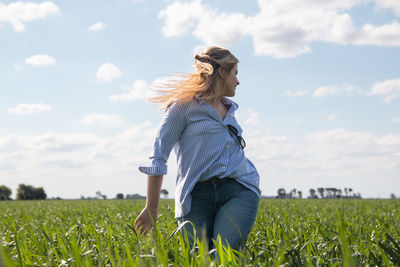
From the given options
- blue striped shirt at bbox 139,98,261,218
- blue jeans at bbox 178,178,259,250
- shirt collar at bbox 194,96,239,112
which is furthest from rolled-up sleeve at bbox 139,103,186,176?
shirt collar at bbox 194,96,239,112

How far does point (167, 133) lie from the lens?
3.69 m

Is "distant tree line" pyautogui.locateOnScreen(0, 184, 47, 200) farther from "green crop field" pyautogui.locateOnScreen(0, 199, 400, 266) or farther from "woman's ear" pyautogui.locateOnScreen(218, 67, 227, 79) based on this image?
"woman's ear" pyautogui.locateOnScreen(218, 67, 227, 79)

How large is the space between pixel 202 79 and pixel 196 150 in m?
0.66

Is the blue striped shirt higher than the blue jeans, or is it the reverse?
the blue striped shirt

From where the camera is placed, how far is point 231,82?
3877 millimetres

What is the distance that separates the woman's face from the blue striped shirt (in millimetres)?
263

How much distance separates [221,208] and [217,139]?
62 centimetres

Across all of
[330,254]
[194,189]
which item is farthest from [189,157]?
[330,254]

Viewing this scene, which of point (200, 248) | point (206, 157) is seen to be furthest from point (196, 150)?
point (200, 248)

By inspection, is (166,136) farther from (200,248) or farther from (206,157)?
(200,248)

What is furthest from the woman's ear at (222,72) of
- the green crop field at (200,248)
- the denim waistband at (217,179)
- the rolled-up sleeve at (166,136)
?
the green crop field at (200,248)

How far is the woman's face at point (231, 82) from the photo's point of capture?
12.7ft

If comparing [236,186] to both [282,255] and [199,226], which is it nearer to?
[199,226]

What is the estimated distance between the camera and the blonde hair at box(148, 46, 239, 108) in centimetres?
381
